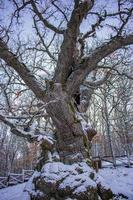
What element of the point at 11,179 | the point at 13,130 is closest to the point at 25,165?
the point at 11,179

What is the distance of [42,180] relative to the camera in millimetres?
6230

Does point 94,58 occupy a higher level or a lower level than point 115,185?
higher

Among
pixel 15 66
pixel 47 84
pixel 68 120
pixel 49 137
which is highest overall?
pixel 15 66

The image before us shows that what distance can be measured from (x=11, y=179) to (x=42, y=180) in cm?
1253

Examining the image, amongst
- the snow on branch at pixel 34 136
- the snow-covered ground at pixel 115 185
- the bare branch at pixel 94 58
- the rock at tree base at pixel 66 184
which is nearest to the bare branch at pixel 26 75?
the bare branch at pixel 94 58

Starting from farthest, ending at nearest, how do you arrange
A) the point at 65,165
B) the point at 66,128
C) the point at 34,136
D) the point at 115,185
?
the point at 115,185 → the point at 34,136 → the point at 66,128 → the point at 65,165

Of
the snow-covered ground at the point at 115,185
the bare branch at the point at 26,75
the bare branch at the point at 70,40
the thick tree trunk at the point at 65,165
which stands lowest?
the snow-covered ground at the point at 115,185

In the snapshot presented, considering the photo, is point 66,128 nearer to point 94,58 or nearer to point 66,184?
point 66,184

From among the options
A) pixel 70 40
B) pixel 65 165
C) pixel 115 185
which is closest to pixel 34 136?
pixel 65 165

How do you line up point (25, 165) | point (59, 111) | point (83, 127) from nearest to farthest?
point (59, 111) < point (83, 127) < point (25, 165)

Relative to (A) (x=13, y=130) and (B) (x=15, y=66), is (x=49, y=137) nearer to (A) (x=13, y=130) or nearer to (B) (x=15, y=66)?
(A) (x=13, y=130)

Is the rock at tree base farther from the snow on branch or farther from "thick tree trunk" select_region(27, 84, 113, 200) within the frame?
the snow on branch

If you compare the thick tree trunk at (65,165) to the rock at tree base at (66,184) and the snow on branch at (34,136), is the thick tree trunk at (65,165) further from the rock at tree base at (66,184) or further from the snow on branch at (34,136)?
the snow on branch at (34,136)

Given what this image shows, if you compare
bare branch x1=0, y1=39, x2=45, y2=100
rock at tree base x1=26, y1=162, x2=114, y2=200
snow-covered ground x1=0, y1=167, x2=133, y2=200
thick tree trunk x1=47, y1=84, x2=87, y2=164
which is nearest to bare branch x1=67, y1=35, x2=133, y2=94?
thick tree trunk x1=47, y1=84, x2=87, y2=164
